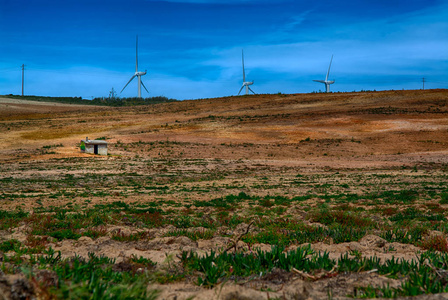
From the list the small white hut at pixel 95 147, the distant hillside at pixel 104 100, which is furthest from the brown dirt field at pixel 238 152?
the distant hillside at pixel 104 100

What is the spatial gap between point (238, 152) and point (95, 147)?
48.0 feet

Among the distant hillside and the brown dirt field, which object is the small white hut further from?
the distant hillside

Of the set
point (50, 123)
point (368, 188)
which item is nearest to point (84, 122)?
point (50, 123)

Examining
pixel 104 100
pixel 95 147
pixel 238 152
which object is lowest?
pixel 238 152

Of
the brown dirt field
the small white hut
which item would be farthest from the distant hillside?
the small white hut

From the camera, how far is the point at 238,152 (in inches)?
1661

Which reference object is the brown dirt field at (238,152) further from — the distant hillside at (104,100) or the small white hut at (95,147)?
the distant hillside at (104,100)

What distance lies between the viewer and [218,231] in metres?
8.73

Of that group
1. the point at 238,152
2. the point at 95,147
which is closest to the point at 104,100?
the point at 95,147

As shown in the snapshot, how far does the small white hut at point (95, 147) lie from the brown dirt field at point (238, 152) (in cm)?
160

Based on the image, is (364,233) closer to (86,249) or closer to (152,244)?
(152,244)

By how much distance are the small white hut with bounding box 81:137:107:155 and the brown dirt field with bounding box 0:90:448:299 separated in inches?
62.9

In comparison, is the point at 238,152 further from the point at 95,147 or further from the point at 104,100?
the point at 104,100

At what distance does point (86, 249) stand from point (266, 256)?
11.1ft
